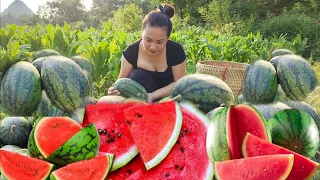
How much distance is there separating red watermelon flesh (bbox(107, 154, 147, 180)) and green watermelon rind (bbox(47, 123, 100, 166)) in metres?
0.15

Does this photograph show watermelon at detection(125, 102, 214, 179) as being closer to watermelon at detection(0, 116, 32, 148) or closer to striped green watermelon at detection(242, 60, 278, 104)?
striped green watermelon at detection(242, 60, 278, 104)

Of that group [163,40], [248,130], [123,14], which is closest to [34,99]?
[248,130]

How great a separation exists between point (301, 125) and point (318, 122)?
107 centimetres

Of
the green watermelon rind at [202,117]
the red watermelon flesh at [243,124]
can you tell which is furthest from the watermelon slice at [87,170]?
the red watermelon flesh at [243,124]

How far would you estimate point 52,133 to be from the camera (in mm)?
1683

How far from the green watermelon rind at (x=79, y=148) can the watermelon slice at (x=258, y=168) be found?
52 centimetres

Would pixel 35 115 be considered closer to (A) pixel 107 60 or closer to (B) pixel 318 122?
(B) pixel 318 122

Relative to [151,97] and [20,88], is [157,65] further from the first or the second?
[20,88]

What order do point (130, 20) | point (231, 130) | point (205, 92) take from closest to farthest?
point (231, 130)
point (205, 92)
point (130, 20)

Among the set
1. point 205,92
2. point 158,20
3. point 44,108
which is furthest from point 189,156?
point 158,20

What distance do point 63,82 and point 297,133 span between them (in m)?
1.12

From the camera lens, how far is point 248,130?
64.6 inches

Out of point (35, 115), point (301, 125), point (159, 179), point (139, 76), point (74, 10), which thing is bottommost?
point (74, 10)

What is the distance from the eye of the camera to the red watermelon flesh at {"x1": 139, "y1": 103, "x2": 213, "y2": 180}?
1637 mm
